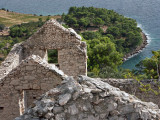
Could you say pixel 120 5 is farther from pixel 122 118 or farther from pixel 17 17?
pixel 122 118

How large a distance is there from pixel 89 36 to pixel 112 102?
48637 millimetres

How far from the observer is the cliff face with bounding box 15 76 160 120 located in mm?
4277

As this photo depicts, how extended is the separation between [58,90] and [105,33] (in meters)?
59.9

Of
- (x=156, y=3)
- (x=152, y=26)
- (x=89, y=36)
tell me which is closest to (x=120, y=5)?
(x=156, y=3)

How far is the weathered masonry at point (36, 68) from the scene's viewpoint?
267 inches

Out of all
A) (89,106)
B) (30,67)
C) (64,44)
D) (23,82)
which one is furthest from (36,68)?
(64,44)

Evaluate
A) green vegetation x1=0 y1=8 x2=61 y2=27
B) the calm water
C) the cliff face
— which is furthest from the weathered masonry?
green vegetation x1=0 y1=8 x2=61 y2=27

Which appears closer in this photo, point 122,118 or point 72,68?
point 122,118

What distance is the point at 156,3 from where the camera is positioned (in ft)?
293

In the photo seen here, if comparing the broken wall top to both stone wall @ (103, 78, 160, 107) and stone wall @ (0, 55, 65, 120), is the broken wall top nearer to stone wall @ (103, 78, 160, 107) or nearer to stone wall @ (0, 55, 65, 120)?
stone wall @ (0, 55, 65, 120)

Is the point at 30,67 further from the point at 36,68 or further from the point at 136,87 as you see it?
the point at 136,87

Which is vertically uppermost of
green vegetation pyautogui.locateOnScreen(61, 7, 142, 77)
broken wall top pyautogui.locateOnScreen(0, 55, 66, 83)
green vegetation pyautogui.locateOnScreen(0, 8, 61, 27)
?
green vegetation pyautogui.locateOnScreen(0, 8, 61, 27)

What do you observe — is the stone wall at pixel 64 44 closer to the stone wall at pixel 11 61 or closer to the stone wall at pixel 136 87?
the stone wall at pixel 11 61

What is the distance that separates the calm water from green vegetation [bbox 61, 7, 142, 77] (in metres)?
3.56
